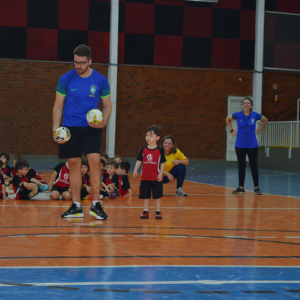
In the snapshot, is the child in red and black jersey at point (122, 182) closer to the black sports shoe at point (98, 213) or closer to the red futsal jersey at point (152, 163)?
the red futsal jersey at point (152, 163)

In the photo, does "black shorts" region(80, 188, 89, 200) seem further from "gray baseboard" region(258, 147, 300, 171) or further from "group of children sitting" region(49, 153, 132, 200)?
"gray baseboard" region(258, 147, 300, 171)

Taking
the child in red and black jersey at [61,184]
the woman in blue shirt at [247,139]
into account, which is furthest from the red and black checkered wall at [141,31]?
the child in red and black jersey at [61,184]

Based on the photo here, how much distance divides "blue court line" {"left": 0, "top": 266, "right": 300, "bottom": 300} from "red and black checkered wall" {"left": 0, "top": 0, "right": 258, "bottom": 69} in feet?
59.7

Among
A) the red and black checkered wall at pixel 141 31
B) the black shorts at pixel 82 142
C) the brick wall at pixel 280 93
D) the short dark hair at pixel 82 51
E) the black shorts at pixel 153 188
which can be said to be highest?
the red and black checkered wall at pixel 141 31

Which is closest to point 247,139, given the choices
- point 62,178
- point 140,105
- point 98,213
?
point 62,178

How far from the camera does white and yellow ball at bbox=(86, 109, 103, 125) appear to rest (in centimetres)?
564

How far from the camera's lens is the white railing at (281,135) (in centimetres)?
1820

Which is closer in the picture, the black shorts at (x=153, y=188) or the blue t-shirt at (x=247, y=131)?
the black shorts at (x=153, y=188)

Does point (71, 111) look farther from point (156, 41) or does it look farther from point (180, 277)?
point (156, 41)

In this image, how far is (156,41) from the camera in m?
21.4

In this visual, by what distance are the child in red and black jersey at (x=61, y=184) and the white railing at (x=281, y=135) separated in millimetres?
11711

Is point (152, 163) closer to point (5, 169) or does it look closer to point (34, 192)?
point (34, 192)

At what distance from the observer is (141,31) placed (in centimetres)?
2127

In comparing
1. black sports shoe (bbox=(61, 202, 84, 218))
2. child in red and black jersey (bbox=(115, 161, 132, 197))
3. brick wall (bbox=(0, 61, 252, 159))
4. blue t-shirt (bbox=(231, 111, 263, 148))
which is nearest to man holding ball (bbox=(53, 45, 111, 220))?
black sports shoe (bbox=(61, 202, 84, 218))
